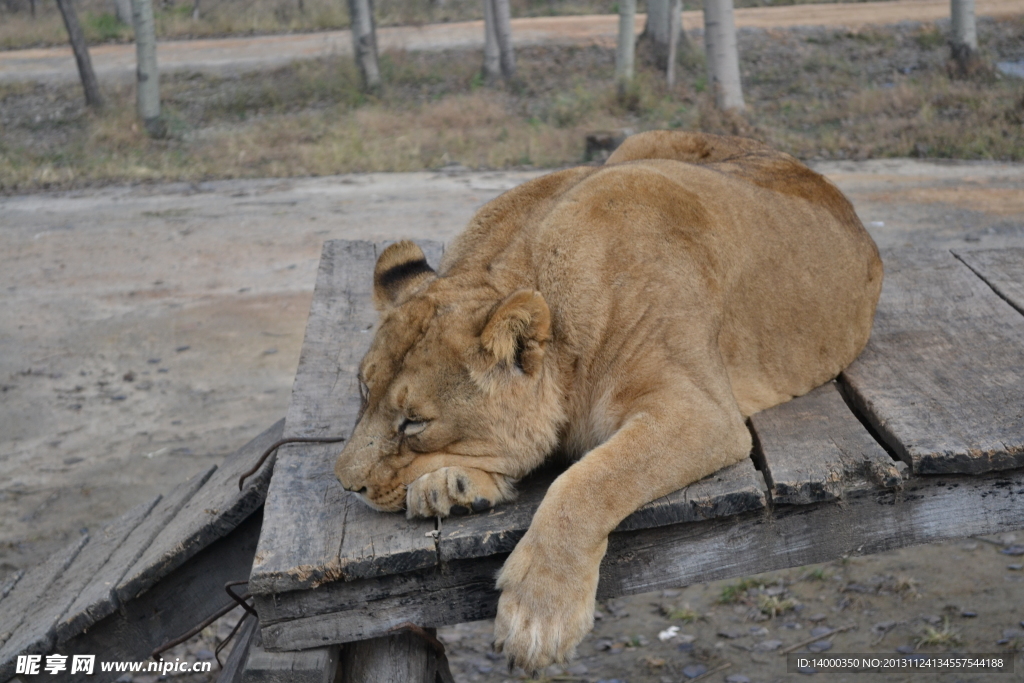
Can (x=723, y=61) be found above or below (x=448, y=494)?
above

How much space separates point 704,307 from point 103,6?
3433 centimetres

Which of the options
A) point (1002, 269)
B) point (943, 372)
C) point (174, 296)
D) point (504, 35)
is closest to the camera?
→ point (943, 372)

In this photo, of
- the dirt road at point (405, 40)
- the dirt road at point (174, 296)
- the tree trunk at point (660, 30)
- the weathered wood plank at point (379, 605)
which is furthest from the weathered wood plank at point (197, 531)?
the dirt road at point (405, 40)

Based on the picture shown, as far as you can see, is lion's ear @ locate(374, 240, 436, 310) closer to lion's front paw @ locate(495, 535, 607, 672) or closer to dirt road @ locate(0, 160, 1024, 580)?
lion's front paw @ locate(495, 535, 607, 672)

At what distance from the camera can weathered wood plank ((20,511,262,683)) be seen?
3.37 m

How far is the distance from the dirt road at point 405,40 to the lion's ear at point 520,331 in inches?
833

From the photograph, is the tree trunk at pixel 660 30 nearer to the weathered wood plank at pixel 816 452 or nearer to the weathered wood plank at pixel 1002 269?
the weathered wood plank at pixel 1002 269

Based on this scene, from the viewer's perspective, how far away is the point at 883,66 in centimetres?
1994

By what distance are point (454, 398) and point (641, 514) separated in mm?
607

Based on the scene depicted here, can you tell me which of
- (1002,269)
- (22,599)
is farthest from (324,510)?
(1002,269)

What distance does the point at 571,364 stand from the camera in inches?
116

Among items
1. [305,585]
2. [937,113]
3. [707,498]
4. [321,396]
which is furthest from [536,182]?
[937,113]

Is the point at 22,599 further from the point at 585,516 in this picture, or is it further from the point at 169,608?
the point at 585,516

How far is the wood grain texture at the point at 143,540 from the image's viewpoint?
3295 millimetres
